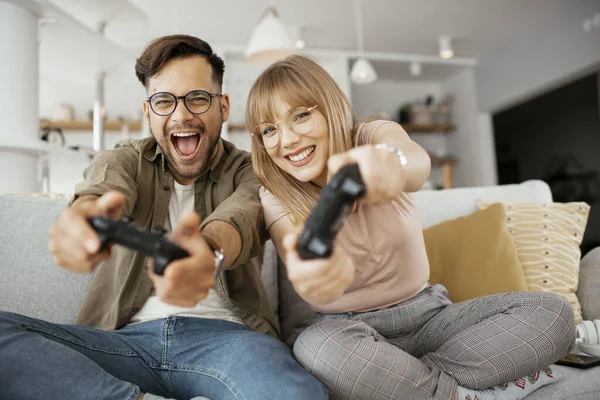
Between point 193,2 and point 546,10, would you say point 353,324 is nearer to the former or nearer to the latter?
point 193,2

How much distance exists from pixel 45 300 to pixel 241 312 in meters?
0.53

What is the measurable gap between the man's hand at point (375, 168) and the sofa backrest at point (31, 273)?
938 millimetres

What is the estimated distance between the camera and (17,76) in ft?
7.19

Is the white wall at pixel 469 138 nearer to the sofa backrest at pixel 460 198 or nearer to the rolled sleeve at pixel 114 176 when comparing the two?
the sofa backrest at pixel 460 198

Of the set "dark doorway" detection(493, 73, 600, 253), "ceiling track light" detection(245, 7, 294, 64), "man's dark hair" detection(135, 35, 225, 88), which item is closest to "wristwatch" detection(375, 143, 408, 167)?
"man's dark hair" detection(135, 35, 225, 88)

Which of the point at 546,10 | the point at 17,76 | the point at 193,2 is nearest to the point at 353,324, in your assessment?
the point at 17,76

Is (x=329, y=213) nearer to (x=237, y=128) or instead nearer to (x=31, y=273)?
(x=31, y=273)

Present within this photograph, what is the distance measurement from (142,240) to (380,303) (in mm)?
670

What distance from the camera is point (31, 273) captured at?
1.27 meters

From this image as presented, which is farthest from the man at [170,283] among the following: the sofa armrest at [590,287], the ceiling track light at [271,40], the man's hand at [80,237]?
the ceiling track light at [271,40]

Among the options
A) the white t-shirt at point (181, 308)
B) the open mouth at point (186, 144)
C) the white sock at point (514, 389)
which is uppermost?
the open mouth at point (186, 144)

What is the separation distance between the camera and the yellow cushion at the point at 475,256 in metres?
1.39

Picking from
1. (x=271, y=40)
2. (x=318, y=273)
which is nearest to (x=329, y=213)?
(x=318, y=273)

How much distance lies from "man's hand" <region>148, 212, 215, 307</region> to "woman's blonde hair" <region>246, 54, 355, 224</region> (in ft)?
1.24
